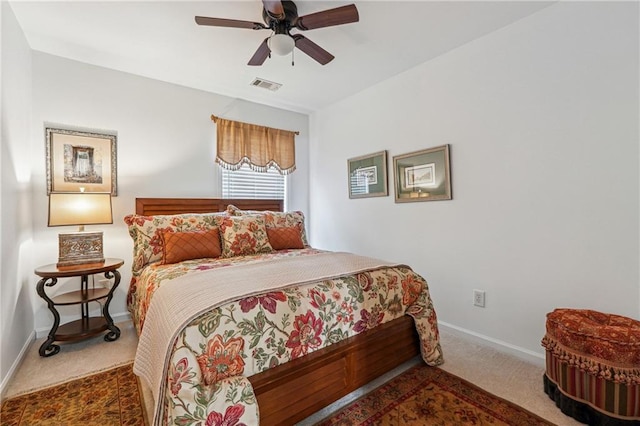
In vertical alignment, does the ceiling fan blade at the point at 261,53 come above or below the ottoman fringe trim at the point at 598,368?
above

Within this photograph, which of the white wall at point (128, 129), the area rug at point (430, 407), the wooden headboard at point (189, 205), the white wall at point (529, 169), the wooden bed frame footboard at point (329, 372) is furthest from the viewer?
the wooden headboard at point (189, 205)

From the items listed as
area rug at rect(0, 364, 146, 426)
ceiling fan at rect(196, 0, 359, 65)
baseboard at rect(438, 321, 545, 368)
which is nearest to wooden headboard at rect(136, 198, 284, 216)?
area rug at rect(0, 364, 146, 426)

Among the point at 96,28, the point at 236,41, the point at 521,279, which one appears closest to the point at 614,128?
the point at 521,279

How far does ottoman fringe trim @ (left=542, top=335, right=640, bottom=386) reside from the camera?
148 cm

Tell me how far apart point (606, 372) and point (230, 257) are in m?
2.58

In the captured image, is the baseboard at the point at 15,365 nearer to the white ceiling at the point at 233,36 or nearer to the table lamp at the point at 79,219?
the table lamp at the point at 79,219

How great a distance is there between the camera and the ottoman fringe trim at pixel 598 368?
148 cm

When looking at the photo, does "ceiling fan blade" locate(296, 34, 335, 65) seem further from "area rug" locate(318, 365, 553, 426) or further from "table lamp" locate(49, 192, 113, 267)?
"area rug" locate(318, 365, 553, 426)

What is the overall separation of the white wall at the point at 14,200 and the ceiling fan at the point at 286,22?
149 centimetres

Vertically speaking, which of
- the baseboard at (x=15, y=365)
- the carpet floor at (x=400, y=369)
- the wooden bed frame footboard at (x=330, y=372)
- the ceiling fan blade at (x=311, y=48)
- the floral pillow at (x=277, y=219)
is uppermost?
the ceiling fan blade at (x=311, y=48)

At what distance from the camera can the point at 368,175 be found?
3.56m

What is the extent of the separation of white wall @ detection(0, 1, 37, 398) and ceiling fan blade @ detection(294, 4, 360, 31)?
2.05 meters

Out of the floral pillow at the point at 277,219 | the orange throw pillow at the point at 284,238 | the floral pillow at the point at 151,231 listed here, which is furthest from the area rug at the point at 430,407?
the floral pillow at the point at 151,231

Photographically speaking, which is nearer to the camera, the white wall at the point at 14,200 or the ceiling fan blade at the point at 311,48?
the white wall at the point at 14,200
